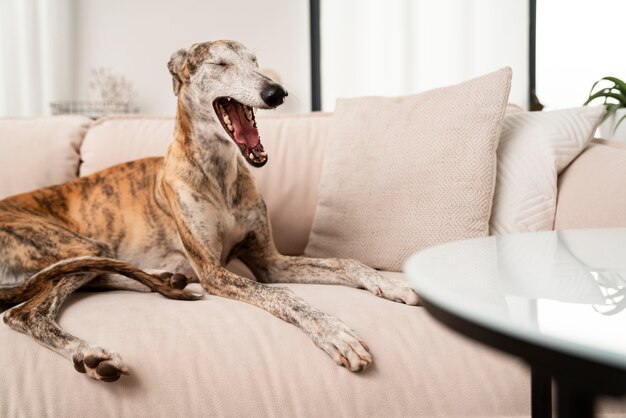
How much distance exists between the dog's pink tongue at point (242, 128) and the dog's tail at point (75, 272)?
47 cm

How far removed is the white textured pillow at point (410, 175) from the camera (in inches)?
61.3

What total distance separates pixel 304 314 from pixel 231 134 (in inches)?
25.9

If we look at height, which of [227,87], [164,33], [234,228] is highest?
[164,33]

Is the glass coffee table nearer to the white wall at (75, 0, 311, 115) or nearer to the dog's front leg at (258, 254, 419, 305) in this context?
the dog's front leg at (258, 254, 419, 305)

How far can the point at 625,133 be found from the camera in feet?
7.88

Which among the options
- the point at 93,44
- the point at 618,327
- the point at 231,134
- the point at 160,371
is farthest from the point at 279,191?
the point at 93,44

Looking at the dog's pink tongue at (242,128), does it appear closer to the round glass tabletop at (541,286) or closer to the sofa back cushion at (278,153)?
the sofa back cushion at (278,153)

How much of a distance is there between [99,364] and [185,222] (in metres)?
0.63

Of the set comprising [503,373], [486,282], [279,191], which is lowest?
[503,373]

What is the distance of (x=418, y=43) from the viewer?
424 centimetres

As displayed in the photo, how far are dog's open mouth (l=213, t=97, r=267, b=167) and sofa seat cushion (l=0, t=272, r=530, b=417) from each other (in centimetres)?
56

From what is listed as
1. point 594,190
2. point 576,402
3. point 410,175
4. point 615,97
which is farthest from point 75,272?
point 615,97

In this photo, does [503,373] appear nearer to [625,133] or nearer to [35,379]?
[35,379]

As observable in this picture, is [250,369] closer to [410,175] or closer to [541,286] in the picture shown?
[541,286]
